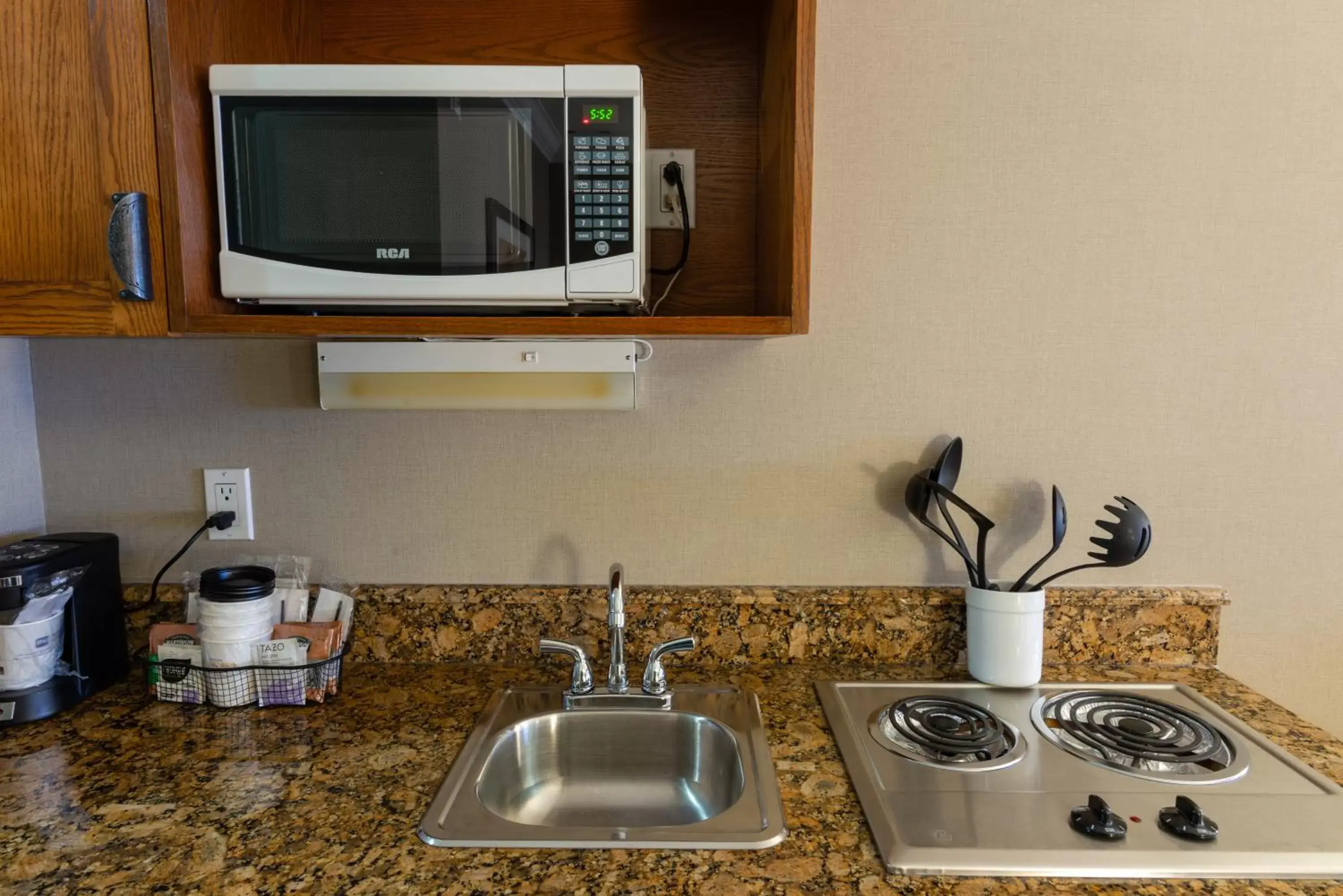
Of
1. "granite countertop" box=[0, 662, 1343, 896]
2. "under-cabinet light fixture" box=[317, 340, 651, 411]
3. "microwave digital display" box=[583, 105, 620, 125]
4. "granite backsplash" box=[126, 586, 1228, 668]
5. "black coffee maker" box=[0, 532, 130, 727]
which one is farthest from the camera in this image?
Answer: "granite backsplash" box=[126, 586, 1228, 668]

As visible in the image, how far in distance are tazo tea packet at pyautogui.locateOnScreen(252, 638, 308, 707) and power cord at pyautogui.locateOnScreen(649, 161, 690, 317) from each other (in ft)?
2.44

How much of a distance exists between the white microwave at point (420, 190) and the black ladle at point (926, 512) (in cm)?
57

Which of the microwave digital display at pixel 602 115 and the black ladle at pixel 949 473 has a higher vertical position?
the microwave digital display at pixel 602 115

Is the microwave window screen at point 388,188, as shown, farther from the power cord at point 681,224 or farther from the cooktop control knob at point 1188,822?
the cooktop control knob at point 1188,822

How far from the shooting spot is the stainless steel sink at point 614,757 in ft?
3.59

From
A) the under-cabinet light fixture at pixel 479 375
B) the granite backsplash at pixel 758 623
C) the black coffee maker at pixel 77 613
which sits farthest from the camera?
the granite backsplash at pixel 758 623

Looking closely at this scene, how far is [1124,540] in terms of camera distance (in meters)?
1.21

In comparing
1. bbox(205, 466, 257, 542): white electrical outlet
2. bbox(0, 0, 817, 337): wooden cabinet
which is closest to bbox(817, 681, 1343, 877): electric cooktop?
bbox(0, 0, 817, 337): wooden cabinet

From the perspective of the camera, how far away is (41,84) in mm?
943

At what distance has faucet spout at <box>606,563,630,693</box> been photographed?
116cm

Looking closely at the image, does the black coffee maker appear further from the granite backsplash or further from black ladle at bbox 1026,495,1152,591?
black ladle at bbox 1026,495,1152,591

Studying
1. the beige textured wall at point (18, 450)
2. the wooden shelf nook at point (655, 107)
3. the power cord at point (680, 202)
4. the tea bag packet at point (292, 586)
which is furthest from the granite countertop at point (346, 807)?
the power cord at point (680, 202)

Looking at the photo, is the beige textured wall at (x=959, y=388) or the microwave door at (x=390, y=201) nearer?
the microwave door at (x=390, y=201)

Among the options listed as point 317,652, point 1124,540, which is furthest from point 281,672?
point 1124,540
